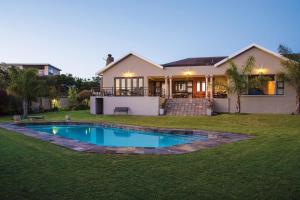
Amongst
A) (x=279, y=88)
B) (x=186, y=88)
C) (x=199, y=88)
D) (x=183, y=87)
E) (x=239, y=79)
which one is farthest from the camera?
(x=183, y=87)

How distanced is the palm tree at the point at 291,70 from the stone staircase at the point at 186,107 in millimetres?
6531

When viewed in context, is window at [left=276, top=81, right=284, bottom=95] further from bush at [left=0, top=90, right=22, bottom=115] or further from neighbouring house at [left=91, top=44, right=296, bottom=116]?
bush at [left=0, top=90, right=22, bottom=115]

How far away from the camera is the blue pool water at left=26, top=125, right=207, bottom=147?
1364 centimetres

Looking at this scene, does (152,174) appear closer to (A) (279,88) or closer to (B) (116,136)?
(B) (116,136)

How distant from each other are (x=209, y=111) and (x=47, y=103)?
19.1 metres

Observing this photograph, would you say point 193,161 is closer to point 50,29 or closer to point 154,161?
point 154,161

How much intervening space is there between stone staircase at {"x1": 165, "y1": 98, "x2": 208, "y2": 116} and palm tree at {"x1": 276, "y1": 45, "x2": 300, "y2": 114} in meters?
6.53

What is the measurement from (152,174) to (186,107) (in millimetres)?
Answer: 18705

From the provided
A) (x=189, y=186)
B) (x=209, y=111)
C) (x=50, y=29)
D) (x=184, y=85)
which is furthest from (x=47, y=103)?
(x=189, y=186)

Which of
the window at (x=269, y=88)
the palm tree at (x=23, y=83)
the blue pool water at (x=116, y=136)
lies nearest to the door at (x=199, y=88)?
the window at (x=269, y=88)

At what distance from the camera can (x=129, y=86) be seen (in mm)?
28094

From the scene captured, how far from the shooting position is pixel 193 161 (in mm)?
7395

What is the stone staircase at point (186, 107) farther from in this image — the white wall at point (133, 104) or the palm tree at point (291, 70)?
the palm tree at point (291, 70)

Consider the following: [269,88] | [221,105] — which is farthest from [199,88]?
[269,88]
